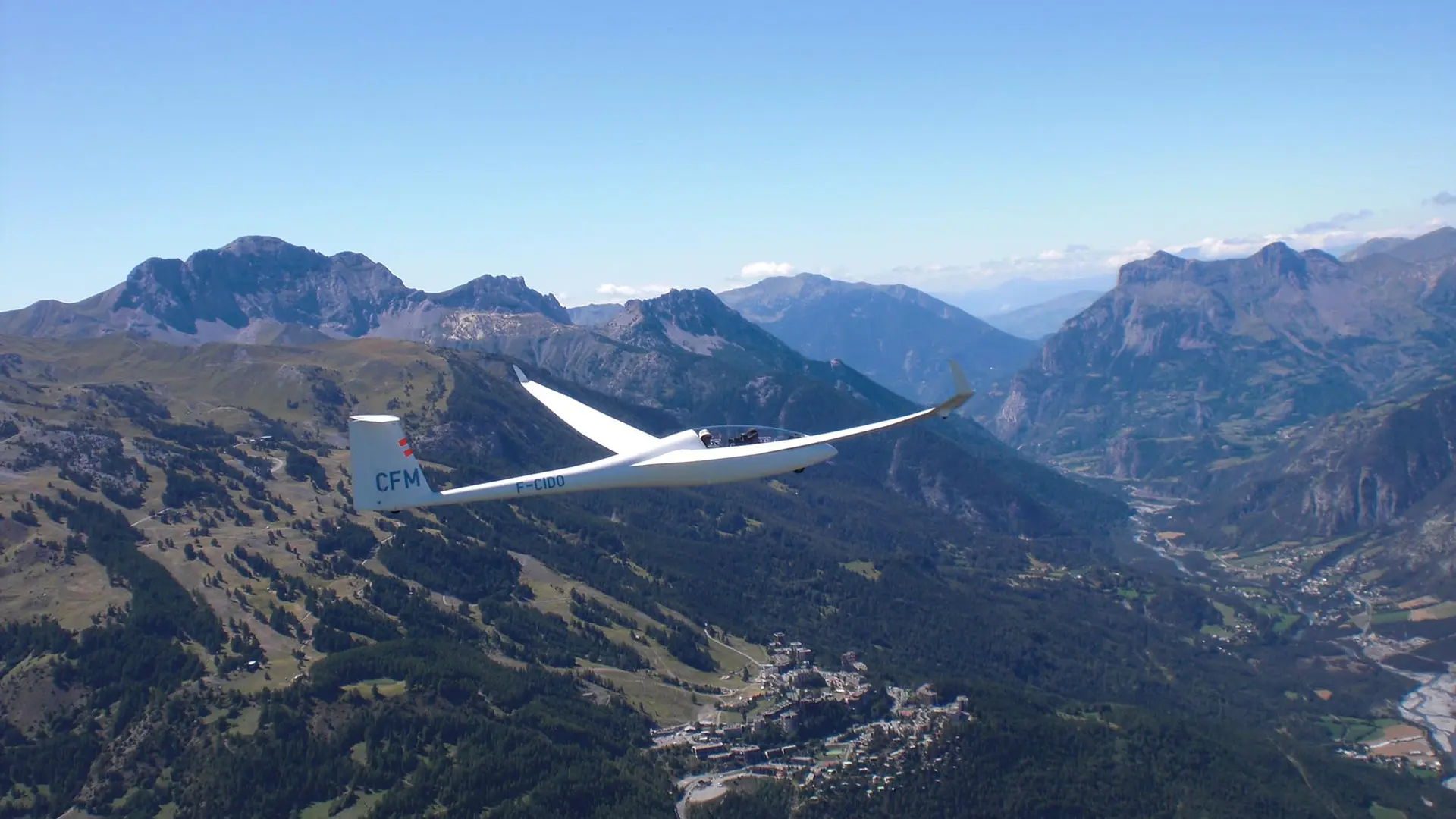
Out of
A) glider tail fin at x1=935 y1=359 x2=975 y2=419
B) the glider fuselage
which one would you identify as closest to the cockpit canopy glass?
the glider fuselage

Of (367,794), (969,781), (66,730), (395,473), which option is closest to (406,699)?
(367,794)

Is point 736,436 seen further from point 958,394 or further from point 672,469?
point 958,394

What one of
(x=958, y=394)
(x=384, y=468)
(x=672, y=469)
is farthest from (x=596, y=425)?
(x=958, y=394)

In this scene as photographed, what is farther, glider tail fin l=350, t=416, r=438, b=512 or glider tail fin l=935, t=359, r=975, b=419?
glider tail fin l=350, t=416, r=438, b=512

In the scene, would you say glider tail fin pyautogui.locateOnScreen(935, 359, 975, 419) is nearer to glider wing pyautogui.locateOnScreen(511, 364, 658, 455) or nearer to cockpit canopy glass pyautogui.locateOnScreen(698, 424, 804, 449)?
cockpit canopy glass pyautogui.locateOnScreen(698, 424, 804, 449)

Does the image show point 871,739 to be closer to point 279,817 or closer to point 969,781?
point 969,781

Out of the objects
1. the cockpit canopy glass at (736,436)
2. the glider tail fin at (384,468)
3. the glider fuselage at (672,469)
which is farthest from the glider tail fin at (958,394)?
the glider tail fin at (384,468)
